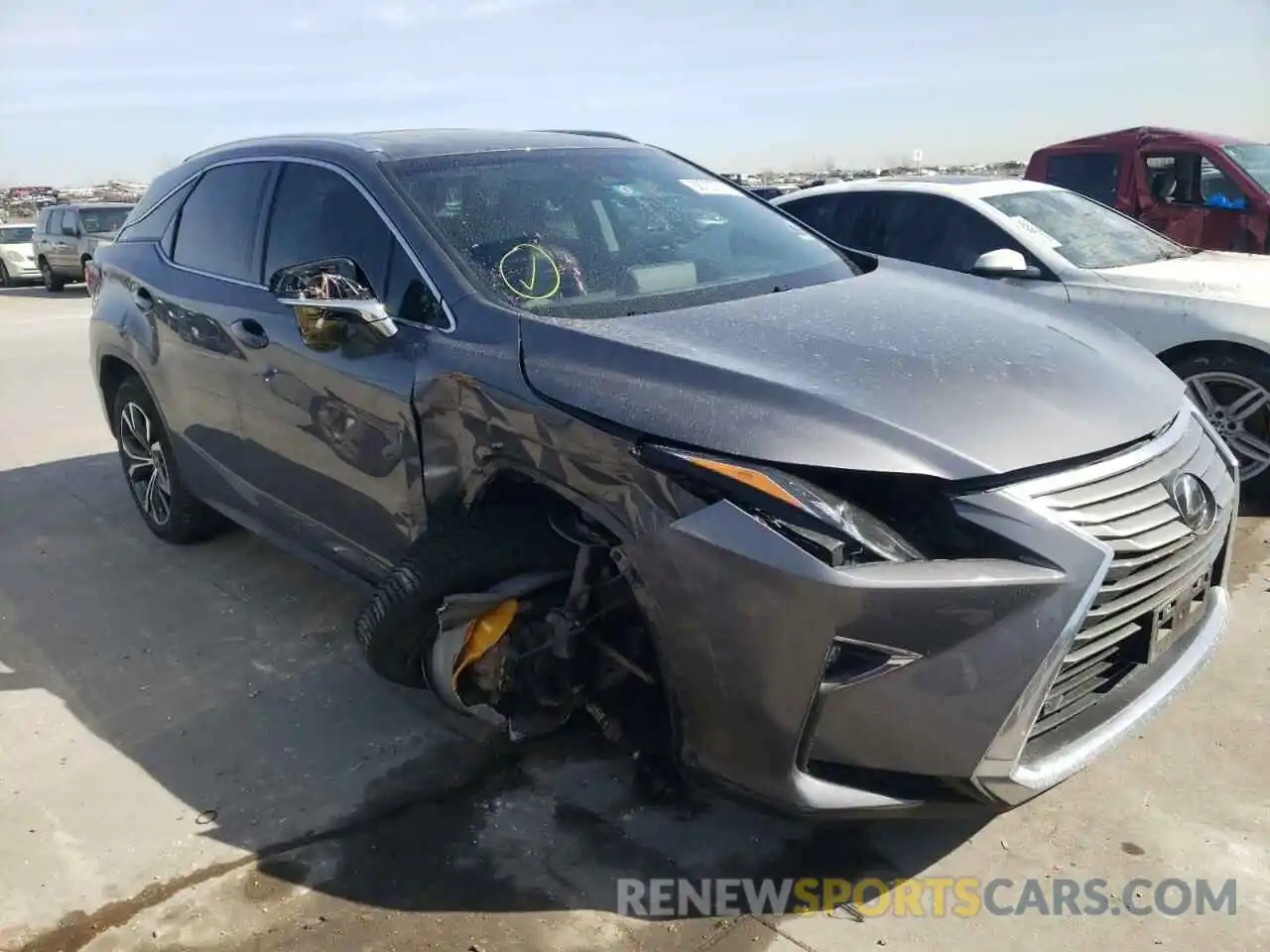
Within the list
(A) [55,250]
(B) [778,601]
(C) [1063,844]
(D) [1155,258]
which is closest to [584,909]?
(B) [778,601]

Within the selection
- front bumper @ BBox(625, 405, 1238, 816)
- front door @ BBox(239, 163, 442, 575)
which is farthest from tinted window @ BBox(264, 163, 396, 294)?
front bumper @ BBox(625, 405, 1238, 816)

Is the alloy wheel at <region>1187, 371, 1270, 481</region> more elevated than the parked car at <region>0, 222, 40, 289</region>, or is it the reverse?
the alloy wheel at <region>1187, 371, 1270, 481</region>

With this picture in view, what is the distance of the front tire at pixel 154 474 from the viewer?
501cm

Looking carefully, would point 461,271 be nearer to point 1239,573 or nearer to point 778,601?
point 778,601

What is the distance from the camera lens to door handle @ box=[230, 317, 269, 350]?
3814 millimetres

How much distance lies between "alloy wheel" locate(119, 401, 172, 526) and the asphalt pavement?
3.52 feet

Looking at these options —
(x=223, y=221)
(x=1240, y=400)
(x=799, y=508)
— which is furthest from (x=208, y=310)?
(x=1240, y=400)

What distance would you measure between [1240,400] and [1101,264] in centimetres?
110

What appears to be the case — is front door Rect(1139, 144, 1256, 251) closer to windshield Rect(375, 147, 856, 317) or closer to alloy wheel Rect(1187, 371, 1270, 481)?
alloy wheel Rect(1187, 371, 1270, 481)

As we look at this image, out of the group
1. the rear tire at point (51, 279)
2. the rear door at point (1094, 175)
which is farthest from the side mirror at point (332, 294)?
the rear tire at point (51, 279)

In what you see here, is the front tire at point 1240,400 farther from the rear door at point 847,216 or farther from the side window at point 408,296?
the side window at point 408,296

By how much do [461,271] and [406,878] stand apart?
166 cm

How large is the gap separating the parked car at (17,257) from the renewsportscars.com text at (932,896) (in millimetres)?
23908

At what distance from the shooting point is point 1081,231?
6.22 m
